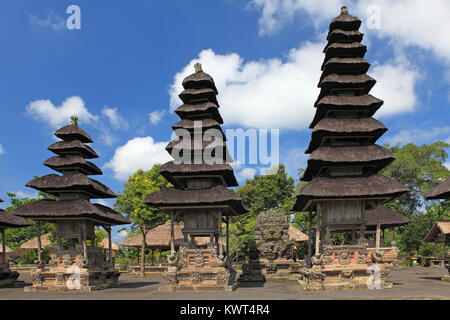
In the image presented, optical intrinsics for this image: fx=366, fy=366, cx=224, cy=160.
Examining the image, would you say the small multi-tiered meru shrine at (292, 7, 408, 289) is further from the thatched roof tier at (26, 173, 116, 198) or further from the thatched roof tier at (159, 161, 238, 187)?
the thatched roof tier at (26, 173, 116, 198)

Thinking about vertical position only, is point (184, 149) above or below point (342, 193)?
above

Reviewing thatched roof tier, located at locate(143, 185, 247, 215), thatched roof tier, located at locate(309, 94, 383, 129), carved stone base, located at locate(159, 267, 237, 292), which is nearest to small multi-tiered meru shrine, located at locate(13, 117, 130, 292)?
thatched roof tier, located at locate(143, 185, 247, 215)

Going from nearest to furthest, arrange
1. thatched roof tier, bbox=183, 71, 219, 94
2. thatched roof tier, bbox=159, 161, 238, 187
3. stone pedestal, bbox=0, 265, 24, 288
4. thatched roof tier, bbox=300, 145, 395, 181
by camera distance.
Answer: thatched roof tier, bbox=300, 145, 395, 181 < thatched roof tier, bbox=159, 161, 238, 187 < thatched roof tier, bbox=183, 71, 219, 94 < stone pedestal, bbox=0, 265, 24, 288

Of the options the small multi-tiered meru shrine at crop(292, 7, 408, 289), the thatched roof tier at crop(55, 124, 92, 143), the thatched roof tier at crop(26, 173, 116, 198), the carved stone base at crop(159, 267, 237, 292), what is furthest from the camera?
the thatched roof tier at crop(55, 124, 92, 143)

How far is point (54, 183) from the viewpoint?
73.8ft

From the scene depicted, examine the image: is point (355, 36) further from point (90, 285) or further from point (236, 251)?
point (236, 251)

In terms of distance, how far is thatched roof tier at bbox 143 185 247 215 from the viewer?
19812 mm

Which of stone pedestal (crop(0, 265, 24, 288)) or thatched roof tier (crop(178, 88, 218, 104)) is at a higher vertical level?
thatched roof tier (crop(178, 88, 218, 104))

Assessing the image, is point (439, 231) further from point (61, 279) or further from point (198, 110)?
point (61, 279)

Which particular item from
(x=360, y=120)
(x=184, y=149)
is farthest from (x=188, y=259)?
(x=360, y=120)

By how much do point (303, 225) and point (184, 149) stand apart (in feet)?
99.9

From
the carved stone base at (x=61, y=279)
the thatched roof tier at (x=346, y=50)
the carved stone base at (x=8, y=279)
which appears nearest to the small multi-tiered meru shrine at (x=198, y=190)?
the carved stone base at (x=61, y=279)

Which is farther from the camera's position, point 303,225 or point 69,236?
point 303,225

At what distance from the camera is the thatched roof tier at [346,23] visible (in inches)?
909
